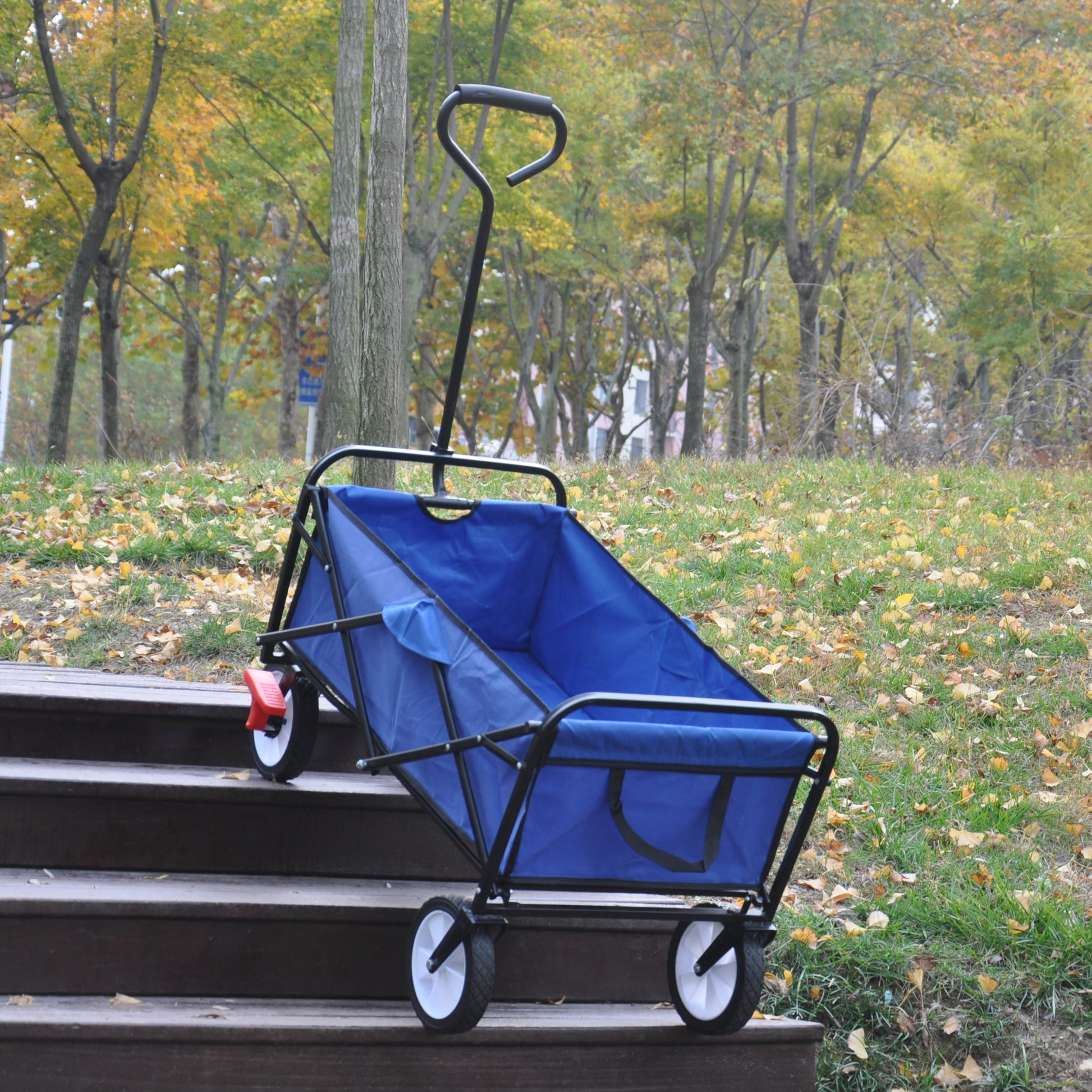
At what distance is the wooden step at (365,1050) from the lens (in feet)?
6.94

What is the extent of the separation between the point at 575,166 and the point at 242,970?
1747cm

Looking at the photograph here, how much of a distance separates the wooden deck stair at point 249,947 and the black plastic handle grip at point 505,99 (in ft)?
5.54

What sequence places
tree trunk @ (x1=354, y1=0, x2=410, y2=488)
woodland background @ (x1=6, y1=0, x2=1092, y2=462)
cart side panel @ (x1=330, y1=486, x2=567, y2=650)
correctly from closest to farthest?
cart side panel @ (x1=330, y1=486, x2=567, y2=650) → tree trunk @ (x1=354, y1=0, x2=410, y2=488) → woodland background @ (x1=6, y1=0, x2=1092, y2=462)

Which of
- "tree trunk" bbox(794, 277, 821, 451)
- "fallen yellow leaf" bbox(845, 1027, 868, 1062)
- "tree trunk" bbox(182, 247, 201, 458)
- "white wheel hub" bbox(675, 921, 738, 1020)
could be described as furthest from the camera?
"tree trunk" bbox(182, 247, 201, 458)

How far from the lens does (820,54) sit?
14.1 metres

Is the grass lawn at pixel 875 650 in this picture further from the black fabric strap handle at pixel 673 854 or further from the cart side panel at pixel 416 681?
the cart side panel at pixel 416 681

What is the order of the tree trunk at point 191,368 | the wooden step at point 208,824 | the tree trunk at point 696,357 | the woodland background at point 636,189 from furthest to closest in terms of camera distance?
the tree trunk at point 191,368, the tree trunk at point 696,357, the woodland background at point 636,189, the wooden step at point 208,824

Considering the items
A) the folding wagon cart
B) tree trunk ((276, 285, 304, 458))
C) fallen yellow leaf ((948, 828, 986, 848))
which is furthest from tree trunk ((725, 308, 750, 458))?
the folding wagon cart

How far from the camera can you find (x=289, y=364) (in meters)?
20.7

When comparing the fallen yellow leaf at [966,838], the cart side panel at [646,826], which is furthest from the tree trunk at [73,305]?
the cart side panel at [646,826]

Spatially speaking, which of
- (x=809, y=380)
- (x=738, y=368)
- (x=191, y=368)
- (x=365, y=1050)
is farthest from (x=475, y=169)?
(x=191, y=368)

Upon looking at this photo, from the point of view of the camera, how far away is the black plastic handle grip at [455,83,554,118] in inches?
115

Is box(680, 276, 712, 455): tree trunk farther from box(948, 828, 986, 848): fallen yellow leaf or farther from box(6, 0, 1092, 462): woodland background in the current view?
box(948, 828, 986, 848): fallen yellow leaf

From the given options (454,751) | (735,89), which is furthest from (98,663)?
(735,89)
